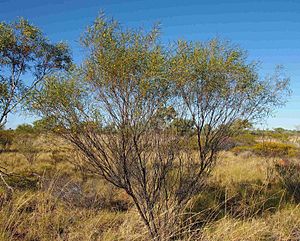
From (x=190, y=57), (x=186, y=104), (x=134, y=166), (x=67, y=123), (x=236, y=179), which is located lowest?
(x=236, y=179)

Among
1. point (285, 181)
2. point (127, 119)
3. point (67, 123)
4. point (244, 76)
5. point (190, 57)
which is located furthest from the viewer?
point (285, 181)

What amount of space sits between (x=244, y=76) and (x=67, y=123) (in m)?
3.63

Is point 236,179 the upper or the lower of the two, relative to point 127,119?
→ lower

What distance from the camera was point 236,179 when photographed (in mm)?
11180

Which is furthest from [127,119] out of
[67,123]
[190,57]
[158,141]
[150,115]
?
[190,57]

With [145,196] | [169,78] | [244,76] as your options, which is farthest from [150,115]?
[244,76]

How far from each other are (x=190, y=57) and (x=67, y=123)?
261 cm

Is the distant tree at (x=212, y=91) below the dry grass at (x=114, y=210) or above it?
above

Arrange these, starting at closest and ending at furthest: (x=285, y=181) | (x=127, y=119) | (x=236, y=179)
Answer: (x=127, y=119), (x=285, y=181), (x=236, y=179)

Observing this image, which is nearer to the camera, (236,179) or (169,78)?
(169,78)

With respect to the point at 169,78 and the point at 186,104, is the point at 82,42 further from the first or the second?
the point at 186,104

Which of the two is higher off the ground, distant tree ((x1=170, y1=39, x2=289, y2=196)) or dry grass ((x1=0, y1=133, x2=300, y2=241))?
distant tree ((x1=170, y1=39, x2=289, y2=196))

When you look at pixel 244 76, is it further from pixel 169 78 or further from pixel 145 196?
pixel 145 196

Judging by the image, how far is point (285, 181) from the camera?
10.1 meters
